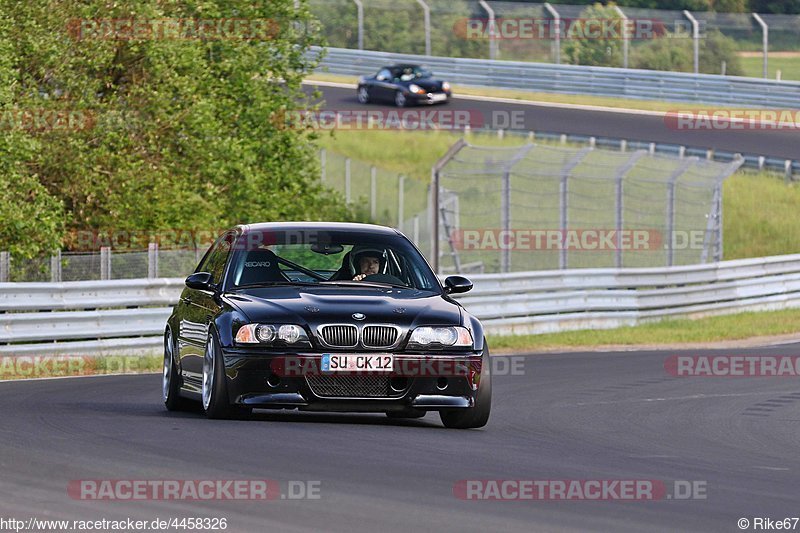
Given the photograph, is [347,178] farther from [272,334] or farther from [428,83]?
[272,334]

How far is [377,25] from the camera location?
188ft

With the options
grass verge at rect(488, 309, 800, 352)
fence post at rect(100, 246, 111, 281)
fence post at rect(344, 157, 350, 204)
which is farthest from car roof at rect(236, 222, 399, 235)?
fence post at rect(344, 157, 350, 204)

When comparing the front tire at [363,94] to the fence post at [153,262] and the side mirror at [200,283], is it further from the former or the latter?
the side mirror at [200,283]

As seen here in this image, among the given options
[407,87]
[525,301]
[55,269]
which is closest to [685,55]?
[407,87]

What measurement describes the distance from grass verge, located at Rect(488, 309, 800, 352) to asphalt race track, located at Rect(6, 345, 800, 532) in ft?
25.9

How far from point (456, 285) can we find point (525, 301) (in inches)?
485

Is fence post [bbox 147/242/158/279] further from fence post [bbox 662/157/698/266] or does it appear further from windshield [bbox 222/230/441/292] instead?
fence post [bbox 662/157/698/266]

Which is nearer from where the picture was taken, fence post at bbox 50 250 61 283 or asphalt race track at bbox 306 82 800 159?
fence post at bbox 50 250 61 283

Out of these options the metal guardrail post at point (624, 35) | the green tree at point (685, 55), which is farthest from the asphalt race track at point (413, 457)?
the green tree at point (685, 55)

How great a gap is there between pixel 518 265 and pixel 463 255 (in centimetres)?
133

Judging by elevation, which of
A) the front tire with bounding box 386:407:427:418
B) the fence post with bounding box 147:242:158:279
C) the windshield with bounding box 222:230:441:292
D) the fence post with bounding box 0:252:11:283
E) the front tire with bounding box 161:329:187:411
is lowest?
the fence post with bounding box 147:242:158:279

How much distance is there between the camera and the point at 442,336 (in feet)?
35.8

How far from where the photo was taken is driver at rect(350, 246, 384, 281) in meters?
12.0

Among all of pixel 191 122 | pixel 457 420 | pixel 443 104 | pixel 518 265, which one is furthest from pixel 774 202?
pixel 457 420
